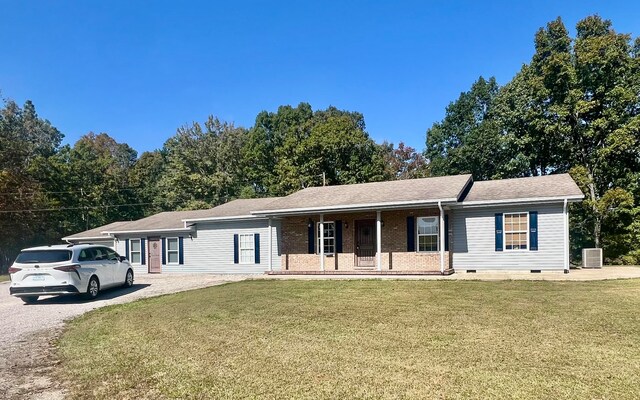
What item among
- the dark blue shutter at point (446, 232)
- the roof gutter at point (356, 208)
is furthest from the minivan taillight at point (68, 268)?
the dark blue shutter at point (446, 232)

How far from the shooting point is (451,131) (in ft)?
105

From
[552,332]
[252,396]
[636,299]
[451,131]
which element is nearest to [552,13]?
[451,131]

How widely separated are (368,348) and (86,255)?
10.0m

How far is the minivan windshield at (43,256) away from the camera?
441 inches

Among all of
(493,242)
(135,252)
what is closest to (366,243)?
(493,242)

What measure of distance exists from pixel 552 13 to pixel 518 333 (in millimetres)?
25782

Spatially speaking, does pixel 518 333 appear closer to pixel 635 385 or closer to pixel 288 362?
pixel 635 385

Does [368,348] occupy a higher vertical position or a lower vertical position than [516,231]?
lower

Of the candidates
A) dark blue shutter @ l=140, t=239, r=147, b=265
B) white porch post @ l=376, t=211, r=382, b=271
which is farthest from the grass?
dark blue shutter @ l=140, t=239, r=147, b=265

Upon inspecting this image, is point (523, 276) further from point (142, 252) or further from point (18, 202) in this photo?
point (18, 202)

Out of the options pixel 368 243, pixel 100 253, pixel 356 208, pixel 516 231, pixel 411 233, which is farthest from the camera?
pixel 368 243

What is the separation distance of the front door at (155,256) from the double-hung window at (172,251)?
24.1 inches

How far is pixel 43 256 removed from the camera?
11.2m

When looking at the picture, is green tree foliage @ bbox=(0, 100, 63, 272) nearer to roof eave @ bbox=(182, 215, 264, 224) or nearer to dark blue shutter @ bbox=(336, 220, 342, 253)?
roof eave @ bbox=(182, 215, 264, 224)
